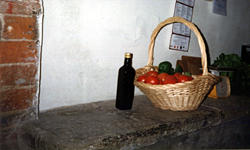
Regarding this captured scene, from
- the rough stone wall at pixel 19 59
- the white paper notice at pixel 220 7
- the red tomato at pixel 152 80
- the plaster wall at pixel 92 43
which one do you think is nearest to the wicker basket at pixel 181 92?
the red tomato at pixel 152 80

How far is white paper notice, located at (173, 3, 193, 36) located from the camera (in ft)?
6.39

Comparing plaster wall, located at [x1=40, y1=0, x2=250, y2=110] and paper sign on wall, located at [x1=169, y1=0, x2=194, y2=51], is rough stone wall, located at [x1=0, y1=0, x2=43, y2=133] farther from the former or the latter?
paper sign on wall, located at [x1=169, y1=0, x2=194, y2=51]

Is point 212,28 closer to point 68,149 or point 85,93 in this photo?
point 85,93

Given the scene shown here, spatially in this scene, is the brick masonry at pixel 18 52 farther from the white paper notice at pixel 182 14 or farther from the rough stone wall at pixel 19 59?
the white paper notice at pixel 182 14

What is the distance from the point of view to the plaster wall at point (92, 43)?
130 centimetres

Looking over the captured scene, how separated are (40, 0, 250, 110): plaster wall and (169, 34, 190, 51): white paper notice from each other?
0.05 m

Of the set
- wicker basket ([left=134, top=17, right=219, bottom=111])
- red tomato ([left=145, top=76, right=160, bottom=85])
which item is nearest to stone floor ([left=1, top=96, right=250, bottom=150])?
wicker basket ([left=134, top=17, right=219, bottom=111])

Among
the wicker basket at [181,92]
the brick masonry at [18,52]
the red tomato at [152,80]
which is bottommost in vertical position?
the wicker basket at [181,92]

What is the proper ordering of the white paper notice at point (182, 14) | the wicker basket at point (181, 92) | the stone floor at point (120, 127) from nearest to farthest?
1. the stone floor at point (120, 127)
2. the wicker basket at point (181, 92)
3. the white paper notice at point (182, 14)

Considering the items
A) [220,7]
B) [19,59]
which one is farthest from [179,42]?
[19,59]

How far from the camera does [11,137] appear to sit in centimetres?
111

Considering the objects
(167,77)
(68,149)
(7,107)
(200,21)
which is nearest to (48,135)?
(68,149)

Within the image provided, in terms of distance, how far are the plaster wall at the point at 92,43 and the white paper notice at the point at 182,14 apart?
7 centimetres

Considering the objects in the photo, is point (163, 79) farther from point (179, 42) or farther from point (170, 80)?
point (179, 42)
